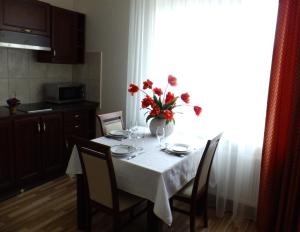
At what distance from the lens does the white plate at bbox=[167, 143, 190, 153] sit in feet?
7.16

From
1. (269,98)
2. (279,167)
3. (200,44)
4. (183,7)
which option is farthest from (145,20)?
(279,167)

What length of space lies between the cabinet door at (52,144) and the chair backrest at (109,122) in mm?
732

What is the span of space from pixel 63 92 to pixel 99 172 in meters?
1.93

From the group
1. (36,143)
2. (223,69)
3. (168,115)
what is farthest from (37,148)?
(223,69)

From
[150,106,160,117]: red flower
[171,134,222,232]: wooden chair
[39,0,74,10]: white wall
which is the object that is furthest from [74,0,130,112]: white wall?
[171,134,222,232]: wooden chair

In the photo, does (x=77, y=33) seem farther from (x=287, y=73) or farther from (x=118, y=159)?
(x=287, y=73)

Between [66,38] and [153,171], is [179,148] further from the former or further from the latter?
[66,38]

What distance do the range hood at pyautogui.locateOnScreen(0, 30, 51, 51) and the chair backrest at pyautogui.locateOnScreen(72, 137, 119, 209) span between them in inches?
61.3

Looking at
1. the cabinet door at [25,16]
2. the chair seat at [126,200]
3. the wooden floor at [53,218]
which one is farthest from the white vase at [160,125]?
the cabinet door at [25,16]

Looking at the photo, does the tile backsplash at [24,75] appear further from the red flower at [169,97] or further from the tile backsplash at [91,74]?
the red flower at [169,97]

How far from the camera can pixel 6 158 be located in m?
2.80

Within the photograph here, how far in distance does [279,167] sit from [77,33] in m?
3.02

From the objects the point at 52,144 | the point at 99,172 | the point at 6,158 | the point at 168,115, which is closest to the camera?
the point at 99,172

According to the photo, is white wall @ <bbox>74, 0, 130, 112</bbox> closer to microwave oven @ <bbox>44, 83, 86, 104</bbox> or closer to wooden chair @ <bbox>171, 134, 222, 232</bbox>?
microwave oven @ <bbox>44, 83, 86, 104</bbox>
